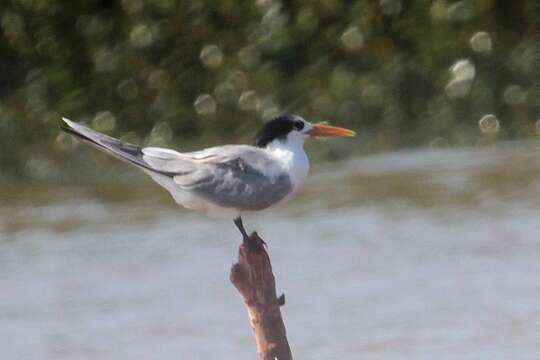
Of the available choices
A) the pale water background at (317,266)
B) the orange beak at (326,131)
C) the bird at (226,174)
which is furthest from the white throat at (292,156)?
the pale water background at (317,266)

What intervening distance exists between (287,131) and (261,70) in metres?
6.71

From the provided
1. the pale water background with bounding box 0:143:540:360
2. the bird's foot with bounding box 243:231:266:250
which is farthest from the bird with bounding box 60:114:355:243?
the pale water background with bounding box 0:143:540:360

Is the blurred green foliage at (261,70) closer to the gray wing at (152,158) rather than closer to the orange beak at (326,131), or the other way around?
the orange beak at (326,131)

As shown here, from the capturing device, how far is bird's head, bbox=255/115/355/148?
7.30 meters

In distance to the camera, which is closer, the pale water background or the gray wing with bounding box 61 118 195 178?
the gray wing with bounding box 61 118 195 178

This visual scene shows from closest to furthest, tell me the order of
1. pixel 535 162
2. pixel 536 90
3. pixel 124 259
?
pixel 124 259, pixel 535 162, pixel 536 90

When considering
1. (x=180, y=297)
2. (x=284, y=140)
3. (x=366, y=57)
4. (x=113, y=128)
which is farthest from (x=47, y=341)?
(x=366, y=57)

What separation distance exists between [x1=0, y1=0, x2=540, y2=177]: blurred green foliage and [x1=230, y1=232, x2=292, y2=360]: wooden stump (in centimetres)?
665

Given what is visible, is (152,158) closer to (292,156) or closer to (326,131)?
(292,156)

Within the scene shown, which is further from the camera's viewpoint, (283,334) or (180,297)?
(180,297)

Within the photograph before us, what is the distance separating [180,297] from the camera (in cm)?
1049

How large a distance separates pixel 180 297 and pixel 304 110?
3.43m

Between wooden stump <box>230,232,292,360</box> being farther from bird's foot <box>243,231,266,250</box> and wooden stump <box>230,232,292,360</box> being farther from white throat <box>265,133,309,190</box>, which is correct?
white throat <box>265,133,309,190</box>

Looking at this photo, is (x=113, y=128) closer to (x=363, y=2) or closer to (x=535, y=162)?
(x=363, y=2)
